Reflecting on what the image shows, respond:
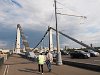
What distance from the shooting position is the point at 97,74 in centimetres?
1619

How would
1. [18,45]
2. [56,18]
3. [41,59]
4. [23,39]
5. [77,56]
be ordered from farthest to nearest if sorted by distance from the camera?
[23,39] < [18,45] < [77,56] < [56,18] < [41,59]

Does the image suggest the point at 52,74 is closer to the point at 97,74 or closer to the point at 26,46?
the point at 97,74

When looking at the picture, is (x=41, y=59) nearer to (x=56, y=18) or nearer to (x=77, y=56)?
(x=56, y=18)

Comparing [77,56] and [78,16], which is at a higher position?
[78,16]

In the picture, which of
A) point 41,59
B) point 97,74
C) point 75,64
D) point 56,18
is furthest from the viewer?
point 56,18

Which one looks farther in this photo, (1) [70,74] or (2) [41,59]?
(2) [41,59]

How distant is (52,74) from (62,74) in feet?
2.44

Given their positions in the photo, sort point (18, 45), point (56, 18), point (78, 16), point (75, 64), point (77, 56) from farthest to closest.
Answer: point (18, 45)
point (77, 56)
point (78, 16)
point (56, 18)
point (75, 64)

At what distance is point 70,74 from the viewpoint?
16.8m

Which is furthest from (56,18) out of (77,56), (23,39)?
(23,39)

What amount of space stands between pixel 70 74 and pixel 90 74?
4.57 ft

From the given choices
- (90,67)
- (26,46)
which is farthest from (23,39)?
(90,67)

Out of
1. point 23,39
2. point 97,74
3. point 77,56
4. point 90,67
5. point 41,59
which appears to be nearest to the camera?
point 97,74

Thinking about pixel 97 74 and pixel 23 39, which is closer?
pixel 97 74
